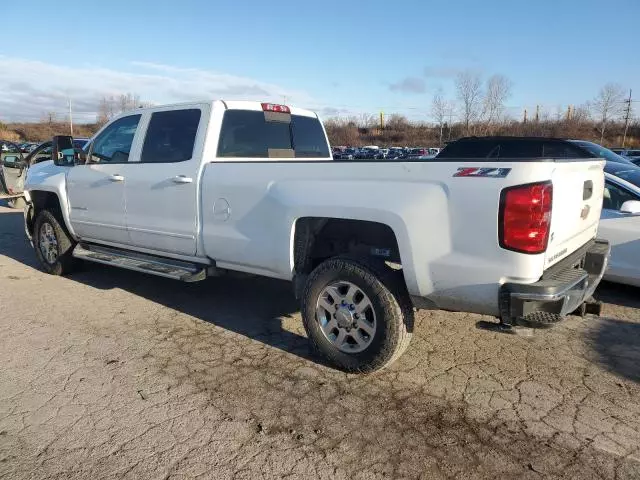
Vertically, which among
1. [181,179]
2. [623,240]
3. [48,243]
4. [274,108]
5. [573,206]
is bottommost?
[48,243]

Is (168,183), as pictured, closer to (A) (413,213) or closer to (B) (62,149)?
(B) (62,149)

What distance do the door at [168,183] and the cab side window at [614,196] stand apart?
173 inches

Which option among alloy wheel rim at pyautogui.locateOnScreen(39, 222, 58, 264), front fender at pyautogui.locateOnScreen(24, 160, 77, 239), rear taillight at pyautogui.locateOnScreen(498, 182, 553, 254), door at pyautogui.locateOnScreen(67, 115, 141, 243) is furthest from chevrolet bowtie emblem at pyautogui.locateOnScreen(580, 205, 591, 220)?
alloy wheel rim at pyautogui.locateOnScreen(39, 222, 58, 264)


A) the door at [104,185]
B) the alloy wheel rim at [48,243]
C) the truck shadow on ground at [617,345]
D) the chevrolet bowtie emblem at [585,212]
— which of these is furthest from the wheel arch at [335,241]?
the alloy wheel rim at [48,243]

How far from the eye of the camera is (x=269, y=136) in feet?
17.6

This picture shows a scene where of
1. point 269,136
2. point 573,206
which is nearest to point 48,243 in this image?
point 269,136

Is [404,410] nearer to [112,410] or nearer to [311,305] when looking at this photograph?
[311,305]

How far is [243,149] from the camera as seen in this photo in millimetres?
5043

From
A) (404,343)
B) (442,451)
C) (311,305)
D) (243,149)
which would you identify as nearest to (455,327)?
(404,343)

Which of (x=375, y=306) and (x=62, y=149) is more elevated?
(x=62, y=149)

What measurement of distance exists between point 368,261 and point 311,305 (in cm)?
59

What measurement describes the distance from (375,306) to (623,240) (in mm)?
3349

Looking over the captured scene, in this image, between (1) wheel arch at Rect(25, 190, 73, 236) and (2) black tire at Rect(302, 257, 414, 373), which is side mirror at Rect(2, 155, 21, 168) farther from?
(2) black tire at Rect(302, 257, 414, 373)

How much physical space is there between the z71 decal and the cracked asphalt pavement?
1516 mm
